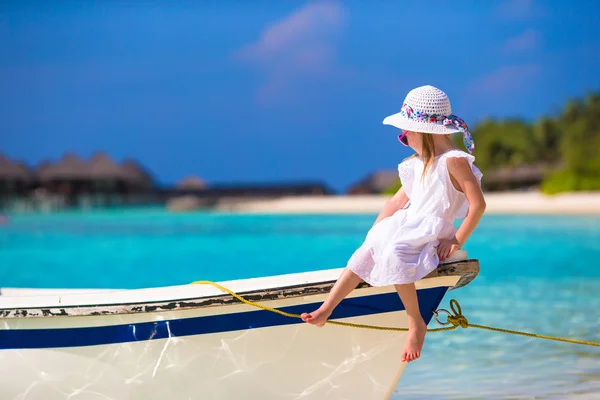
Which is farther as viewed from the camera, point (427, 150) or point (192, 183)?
point (192, 183)

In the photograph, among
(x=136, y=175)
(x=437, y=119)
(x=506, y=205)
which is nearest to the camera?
(x=437, y=119)

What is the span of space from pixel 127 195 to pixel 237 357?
5843 cm

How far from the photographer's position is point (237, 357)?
3529mm

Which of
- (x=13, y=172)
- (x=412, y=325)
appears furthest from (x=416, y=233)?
(x=13, y=172)

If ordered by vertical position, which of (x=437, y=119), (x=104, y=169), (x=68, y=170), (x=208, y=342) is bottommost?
(x=208, y=342)

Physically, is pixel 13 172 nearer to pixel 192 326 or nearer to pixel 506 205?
pixel 506 205

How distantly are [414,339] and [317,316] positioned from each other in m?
0.39

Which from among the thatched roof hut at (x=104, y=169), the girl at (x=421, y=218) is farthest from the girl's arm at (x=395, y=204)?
the thatched roof hut at (x=104, y=169)

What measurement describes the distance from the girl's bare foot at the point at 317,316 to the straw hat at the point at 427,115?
2.57 feet

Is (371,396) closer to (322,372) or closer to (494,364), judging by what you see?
(322,372)

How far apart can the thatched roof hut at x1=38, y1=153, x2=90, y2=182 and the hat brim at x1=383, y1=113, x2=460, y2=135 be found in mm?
53534

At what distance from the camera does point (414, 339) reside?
3.31m

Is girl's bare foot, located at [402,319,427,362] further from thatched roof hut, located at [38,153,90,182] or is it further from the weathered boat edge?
thatched roof hut, located at [38,153,90,182]

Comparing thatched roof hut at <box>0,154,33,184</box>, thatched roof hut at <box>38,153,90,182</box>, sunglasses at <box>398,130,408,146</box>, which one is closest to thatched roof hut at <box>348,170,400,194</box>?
thatched roof hut at <box>38,153,90,182</box>
